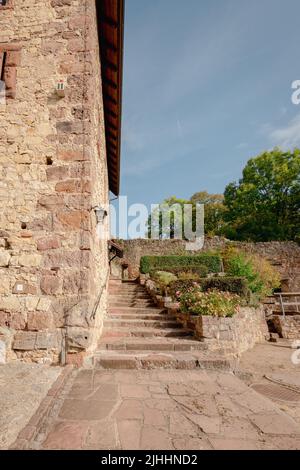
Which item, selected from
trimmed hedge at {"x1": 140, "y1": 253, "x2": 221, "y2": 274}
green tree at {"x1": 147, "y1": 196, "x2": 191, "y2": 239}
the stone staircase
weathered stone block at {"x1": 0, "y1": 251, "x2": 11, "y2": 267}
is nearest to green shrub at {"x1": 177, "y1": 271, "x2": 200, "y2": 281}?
trimmed hedge at {"x1": 140, "y1": 253, "x2": 221, "y2": 274}

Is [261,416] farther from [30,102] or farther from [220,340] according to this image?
[30,102]

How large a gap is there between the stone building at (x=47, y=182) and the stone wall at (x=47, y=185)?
0.04 ft

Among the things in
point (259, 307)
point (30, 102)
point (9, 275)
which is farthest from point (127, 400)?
point (259, 307)

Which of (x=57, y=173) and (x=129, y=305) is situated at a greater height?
(x=57, y=173)

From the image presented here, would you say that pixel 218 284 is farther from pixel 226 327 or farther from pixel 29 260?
pixel 29 260

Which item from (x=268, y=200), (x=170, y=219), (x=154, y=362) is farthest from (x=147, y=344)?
(x=170, y=219)

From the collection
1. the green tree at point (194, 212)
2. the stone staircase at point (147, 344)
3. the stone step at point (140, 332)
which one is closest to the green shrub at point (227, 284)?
the stone staircase at point (147, 344)

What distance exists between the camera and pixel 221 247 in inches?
700

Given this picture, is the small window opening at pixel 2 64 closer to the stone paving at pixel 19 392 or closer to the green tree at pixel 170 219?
the stone paving at pixel 19 392

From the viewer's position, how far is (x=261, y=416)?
2.12 metres

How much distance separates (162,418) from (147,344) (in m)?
2.23

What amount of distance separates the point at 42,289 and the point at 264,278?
11.0 metres

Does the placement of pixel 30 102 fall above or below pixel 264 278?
above
